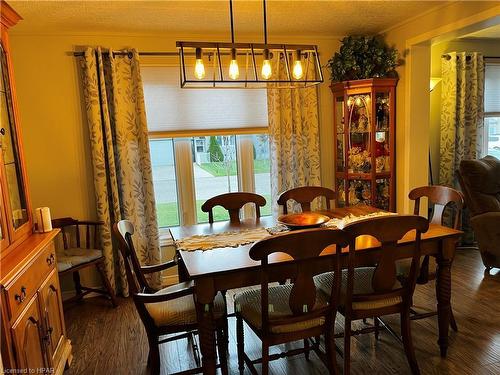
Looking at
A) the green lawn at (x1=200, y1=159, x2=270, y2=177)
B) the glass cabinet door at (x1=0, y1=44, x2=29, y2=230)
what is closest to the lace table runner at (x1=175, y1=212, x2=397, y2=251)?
the glass cabinet door at (x1=0, y1=44, x2=29, y2=230)

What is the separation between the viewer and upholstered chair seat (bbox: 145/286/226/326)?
208 centimetres

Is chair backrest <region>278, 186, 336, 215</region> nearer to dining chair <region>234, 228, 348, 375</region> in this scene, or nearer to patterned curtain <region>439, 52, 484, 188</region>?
dining chair <region>234, 228, 348, 375</region>

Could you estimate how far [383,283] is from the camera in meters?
2.11

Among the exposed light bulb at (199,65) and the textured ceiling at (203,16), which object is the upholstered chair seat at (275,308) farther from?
the textured ceiling at (203,16)

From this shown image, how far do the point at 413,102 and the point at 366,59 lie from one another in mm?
617

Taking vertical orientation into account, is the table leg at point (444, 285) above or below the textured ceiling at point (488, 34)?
below

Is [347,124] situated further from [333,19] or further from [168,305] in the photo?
[168,305]

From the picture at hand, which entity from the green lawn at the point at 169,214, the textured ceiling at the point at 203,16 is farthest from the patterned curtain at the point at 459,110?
the green lawn at the point at 169,214

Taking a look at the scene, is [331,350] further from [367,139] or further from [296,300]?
[367,139]

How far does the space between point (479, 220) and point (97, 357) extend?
3527 millimetres

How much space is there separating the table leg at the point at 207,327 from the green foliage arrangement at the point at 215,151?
7.11 ft

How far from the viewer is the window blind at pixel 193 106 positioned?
3586mm

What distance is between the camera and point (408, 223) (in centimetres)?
193

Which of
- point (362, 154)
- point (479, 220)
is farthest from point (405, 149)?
point (479, 220)
